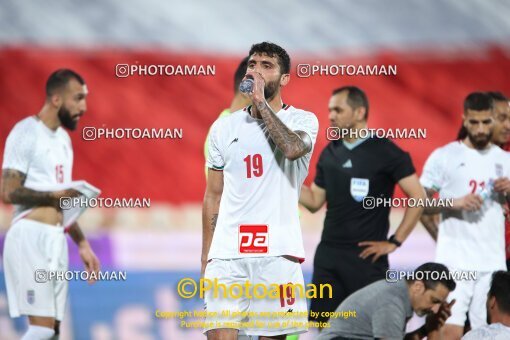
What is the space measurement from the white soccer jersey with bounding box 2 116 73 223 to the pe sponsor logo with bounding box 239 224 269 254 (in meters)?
2.10

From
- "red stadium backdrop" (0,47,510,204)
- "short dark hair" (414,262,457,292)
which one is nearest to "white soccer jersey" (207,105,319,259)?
"short dark hair" (414,262,457,292)

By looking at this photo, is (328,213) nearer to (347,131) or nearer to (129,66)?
(347,131)

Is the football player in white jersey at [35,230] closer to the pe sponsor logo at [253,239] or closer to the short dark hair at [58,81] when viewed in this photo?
the short dark hair at [58,81]

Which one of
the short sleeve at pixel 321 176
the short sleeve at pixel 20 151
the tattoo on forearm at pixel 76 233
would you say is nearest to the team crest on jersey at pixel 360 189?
the short sleeve at pixel 321 176

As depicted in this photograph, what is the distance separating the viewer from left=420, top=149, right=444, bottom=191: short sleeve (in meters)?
6.73

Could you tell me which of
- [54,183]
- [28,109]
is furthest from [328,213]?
[28,109]

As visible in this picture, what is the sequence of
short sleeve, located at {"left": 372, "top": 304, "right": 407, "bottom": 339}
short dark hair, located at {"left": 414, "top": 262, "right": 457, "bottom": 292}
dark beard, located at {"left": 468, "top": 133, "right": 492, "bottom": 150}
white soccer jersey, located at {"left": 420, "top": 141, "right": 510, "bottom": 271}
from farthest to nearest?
1. dark beard, located at {"left": 468, "top": 133, "right": 492, "bottom": 150}
2. white soccer jersey, located at {"left": 420, "top": 141, "right": 510, "bottom": 271}
3. short dark hair, located at {"left": 414, "top": 262, "right": 457, "bottom": 292}
4. short sleeve, located at {"left": 372, "top": 304, "right": 407, "bottom": 339}

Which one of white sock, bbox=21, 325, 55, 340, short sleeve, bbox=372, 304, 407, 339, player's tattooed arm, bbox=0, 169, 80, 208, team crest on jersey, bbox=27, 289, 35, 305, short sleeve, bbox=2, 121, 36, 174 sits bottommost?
white sock, bbox=21, 325, 55, 340

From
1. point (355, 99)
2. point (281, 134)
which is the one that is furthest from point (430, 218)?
point (281, 134)

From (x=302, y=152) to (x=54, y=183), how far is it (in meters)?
2.32

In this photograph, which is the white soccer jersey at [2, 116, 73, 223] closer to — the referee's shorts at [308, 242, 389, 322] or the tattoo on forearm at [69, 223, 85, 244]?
the tattoo on forearm at [69, 223, 85, 244]

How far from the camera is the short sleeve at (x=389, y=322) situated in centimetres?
543

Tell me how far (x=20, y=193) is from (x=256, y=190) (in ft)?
6.91

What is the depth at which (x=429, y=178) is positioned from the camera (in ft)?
22.2
